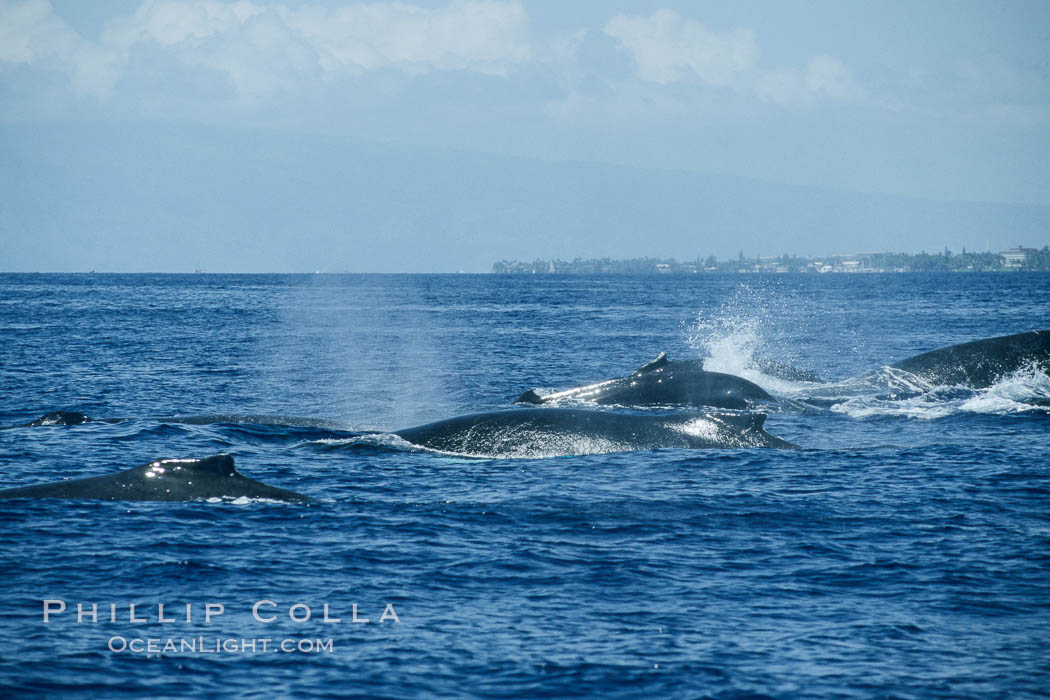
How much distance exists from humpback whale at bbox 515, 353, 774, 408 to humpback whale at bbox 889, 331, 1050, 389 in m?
5.05

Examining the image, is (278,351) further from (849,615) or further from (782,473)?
(849,615)

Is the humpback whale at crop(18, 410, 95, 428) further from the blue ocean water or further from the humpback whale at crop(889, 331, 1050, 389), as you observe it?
the humpback whale at crop(889, 331, 1050, 389)

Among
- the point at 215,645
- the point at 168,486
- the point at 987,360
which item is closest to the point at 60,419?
the point at 168,486

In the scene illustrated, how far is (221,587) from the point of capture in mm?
10867

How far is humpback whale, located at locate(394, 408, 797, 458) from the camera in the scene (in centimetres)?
1745

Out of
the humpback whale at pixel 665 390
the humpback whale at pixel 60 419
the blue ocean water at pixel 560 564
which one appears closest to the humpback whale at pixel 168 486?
the blue ocean water at pixel 560 564

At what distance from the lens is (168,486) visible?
45.7ft

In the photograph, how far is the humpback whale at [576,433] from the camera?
17453 mm

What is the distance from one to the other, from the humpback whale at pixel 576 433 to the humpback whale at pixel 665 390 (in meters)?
4.65

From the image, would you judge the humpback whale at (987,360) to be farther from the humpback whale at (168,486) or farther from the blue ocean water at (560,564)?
the humpback whale at (168,486)

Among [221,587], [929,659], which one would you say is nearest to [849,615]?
[929,659]

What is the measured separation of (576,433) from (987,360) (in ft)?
42.0

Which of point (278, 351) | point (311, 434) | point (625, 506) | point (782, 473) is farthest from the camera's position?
point (278, 351)

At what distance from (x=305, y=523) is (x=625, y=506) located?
12.9 feet
